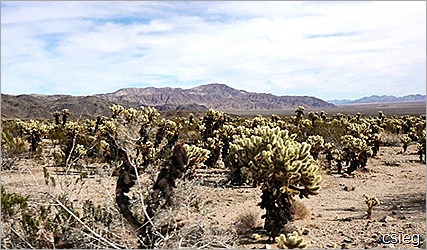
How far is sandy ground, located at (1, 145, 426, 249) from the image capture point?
6.97 metres

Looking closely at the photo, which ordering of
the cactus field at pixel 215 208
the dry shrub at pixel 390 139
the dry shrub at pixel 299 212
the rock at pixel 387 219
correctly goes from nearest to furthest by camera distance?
the cactus field at pixel 215 208
the rock at pixel 387 219
the dry shrub at pixel 299 212
the dry shrub at pixel 390 139

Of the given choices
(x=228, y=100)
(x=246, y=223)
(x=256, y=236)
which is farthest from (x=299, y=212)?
(x=228, y=100)

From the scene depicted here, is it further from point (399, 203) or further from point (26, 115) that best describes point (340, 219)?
point (26, 115)

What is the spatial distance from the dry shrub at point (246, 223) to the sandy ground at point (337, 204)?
8 cm

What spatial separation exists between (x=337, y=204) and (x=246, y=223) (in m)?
3.26

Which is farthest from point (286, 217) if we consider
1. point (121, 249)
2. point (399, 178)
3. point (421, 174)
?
point (421, 174)

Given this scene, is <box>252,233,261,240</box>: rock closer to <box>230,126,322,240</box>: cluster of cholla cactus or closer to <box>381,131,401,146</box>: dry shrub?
<box>230,126,322,240</box>: cluster of cholla cactus

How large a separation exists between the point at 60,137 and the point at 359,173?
476 inches

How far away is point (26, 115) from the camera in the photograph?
2741 inches

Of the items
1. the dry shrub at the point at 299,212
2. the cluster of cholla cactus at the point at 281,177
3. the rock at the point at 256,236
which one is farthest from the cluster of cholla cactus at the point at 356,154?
the rock at the point at 256,236

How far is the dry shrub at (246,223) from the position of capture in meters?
7.64

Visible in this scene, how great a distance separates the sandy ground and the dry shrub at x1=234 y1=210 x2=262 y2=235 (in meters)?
0.08

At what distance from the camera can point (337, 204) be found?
1009 centimetres

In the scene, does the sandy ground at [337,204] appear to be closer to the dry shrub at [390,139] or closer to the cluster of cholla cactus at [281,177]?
the cluster of cholla cactus at [281,177]
